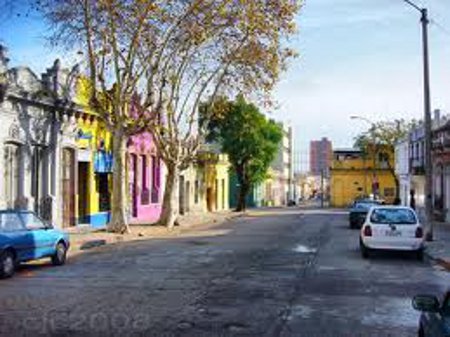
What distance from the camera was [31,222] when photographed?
18.7 metres

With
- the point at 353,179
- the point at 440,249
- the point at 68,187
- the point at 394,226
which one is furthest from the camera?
the point at 353,179

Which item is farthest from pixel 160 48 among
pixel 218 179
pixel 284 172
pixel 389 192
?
pixel 284 172

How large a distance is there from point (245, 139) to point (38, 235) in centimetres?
4821

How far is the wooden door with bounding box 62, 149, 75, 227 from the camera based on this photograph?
34250 millimetres

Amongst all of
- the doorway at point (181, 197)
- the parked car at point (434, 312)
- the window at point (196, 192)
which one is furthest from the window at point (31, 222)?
the window at point (196, 192)

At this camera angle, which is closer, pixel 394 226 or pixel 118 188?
pixel 394 226

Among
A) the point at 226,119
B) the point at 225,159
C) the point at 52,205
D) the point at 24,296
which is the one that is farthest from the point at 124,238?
the point at 225,159

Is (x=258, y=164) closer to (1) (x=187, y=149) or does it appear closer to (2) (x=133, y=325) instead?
(1) (x=187, y=149)

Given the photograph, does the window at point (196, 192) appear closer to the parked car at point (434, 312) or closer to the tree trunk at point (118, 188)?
the tree trunk at point (118, 188)

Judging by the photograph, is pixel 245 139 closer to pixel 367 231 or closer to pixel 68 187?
pixel 68 187

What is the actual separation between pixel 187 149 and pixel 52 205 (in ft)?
36.8

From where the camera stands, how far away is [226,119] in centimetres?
6700

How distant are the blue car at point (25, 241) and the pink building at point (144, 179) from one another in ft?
75.6

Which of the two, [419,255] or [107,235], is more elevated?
[107,235]
